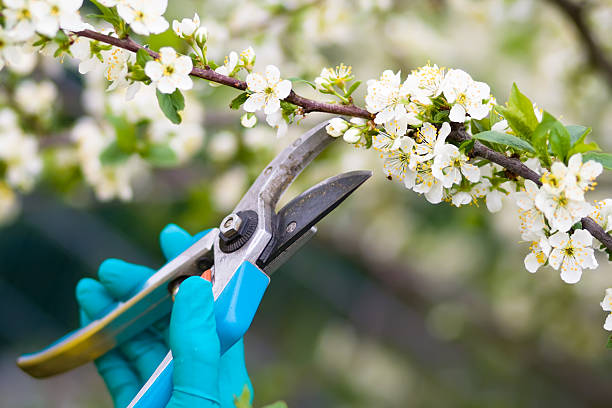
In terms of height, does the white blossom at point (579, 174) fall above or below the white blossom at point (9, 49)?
above

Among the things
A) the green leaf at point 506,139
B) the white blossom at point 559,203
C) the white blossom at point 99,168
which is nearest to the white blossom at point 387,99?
the green leaf at point 506,139

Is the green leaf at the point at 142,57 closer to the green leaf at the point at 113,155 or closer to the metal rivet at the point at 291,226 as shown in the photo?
the metal rivet at the point at 291,226

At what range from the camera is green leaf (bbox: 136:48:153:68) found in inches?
32.9

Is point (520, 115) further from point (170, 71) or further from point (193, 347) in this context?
point (193, 347)

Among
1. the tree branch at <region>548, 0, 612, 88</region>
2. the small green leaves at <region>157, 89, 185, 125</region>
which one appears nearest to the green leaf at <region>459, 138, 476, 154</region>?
the small green leaves at <region>157, 89, 185, 125</region>

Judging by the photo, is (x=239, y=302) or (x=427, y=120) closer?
(x=427, y=120)

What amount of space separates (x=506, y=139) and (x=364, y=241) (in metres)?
2.44

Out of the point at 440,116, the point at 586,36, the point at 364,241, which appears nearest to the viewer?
the point at 440,116

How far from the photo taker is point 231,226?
109cm

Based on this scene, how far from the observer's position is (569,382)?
2.86 metres

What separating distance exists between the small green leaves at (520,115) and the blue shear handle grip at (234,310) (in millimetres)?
510

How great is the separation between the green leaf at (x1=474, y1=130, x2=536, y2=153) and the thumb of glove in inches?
21.5

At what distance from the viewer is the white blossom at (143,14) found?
31.4 inches

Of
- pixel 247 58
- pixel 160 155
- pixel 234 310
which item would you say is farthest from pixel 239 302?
pixel 160 155
